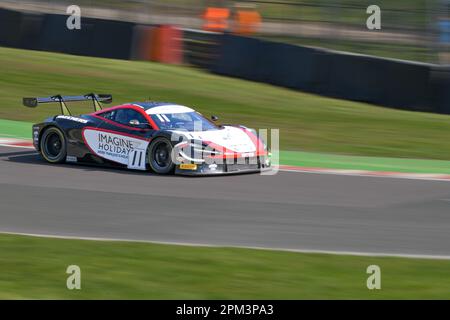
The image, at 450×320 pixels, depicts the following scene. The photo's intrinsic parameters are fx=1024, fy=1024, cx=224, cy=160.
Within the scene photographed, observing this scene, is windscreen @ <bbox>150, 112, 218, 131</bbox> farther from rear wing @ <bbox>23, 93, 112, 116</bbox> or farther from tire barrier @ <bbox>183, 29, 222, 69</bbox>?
tire barrier @ <bbox>183, 29, 222, 69</bbox>

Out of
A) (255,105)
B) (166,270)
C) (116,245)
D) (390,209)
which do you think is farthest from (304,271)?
(255,105)

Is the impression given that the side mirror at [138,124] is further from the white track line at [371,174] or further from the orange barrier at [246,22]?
the orange barrier at [246,22]

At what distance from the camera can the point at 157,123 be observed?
15.5 meters

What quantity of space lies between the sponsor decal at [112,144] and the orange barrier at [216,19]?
35.9 ft

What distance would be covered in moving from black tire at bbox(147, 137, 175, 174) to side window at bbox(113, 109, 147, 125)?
0.52 meters

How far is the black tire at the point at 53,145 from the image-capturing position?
16.3 metres

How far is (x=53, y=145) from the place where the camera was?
16516 millimetres

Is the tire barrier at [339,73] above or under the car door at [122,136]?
above

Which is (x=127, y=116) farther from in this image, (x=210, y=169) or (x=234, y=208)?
(x=234, y=208)

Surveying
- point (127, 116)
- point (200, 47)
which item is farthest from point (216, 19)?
point (127, 116)

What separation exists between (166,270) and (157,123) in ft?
20.4

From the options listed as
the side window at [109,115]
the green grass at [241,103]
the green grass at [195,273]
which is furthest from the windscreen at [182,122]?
the green grass at [195,273]

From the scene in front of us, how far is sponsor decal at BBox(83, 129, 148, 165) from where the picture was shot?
15.5 meters

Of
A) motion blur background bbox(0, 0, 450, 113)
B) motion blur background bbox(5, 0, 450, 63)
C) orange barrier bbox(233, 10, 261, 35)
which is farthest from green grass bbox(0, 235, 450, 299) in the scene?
orange barrier bbox(233, 10, 261, 35)
